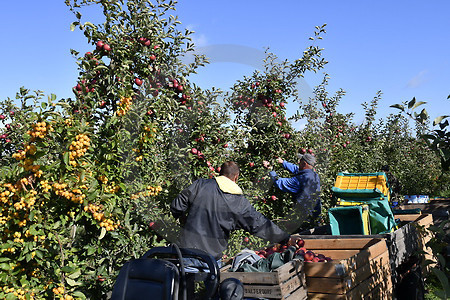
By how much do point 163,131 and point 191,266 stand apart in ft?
6.17

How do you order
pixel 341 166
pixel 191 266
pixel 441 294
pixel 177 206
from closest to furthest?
pixel 441 294 → pixel 191 266 → pixel 177 206 → pixel 341 166

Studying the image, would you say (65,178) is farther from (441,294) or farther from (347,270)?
(441,294)

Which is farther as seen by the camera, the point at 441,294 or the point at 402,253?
the point at 402,253

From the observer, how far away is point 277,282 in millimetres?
3121

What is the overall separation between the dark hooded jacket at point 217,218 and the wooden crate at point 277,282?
374mm

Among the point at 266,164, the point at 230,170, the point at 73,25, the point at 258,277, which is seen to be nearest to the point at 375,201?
the point at 266,164

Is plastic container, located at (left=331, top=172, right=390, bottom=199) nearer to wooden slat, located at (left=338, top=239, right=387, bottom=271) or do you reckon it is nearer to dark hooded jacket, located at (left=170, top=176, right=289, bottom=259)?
wooden slat, located at (left=338, top=239, right=387, bottom=271)

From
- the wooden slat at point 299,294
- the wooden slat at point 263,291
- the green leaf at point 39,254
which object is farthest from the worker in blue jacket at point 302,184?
the green leaf at point 39,254

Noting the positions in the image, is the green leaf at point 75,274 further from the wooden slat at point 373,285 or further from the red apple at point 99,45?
the wooden slat at point 373,285

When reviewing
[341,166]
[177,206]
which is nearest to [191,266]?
[177,206]

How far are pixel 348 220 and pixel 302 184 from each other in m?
0.77

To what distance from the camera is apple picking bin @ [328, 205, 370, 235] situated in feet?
17.3

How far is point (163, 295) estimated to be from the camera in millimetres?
2338

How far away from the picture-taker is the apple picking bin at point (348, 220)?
527 cm
